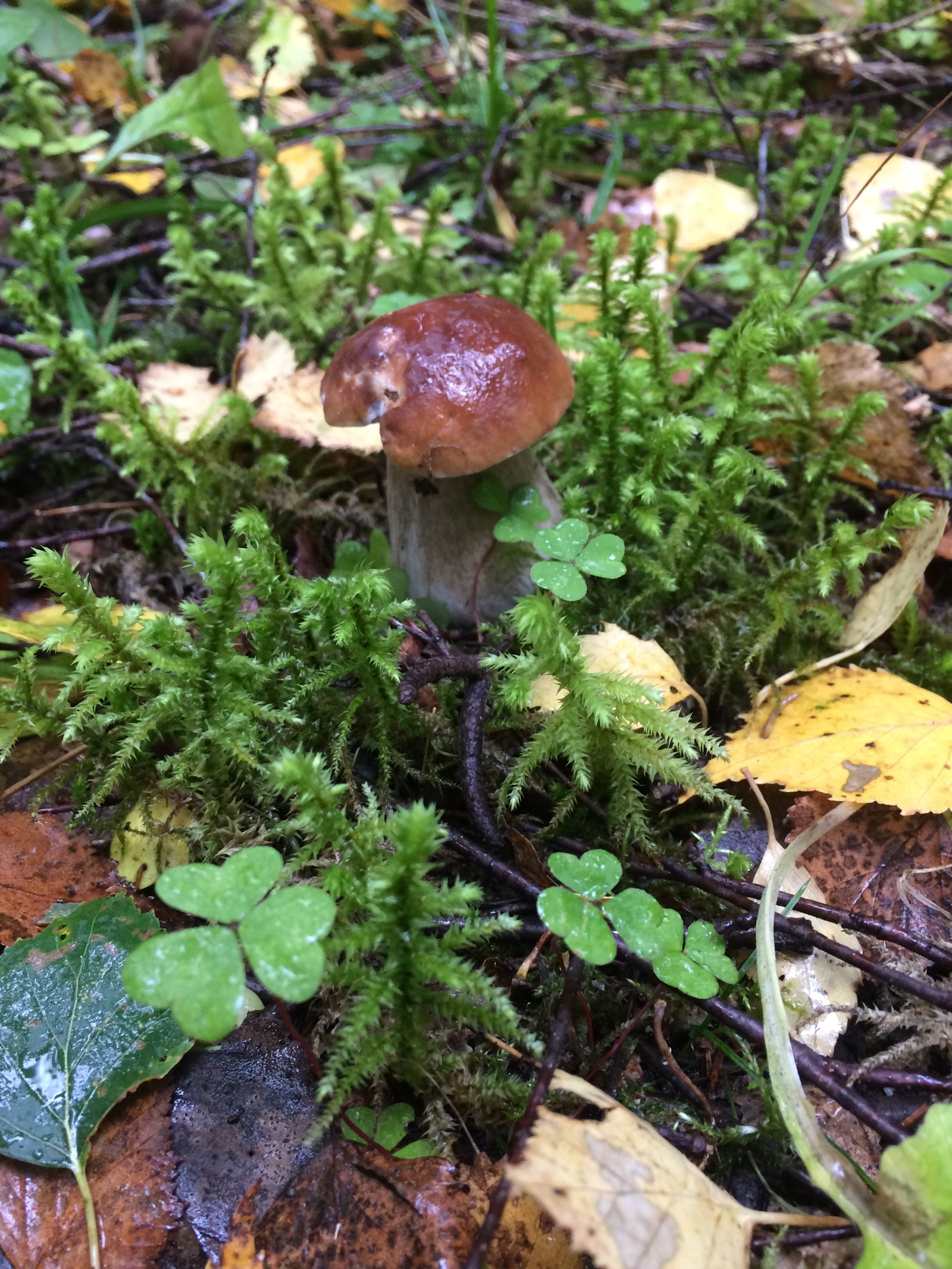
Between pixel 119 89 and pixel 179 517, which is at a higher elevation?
pixel 119 89

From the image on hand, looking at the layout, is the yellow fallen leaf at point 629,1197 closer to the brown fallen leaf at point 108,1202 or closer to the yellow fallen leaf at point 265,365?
the brown fallen leaf at point 108,1202

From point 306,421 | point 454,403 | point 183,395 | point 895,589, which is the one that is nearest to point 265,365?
point 183,395

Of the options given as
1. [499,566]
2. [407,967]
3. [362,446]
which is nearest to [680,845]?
[407,967]

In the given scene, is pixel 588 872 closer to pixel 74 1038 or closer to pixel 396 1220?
pixel 396 1220

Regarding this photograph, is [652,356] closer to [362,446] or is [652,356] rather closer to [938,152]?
[362,446]

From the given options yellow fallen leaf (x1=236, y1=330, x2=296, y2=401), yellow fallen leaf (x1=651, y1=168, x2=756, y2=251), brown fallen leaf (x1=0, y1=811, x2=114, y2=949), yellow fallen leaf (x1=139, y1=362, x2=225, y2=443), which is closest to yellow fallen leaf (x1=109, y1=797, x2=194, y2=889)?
brown fallen leaf (x1=0, y1=811, x2=114, y2=949)

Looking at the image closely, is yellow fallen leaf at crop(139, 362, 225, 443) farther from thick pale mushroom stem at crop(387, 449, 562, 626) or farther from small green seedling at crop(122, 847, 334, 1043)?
small green seedling at crop(122, 847, 334, 1043)

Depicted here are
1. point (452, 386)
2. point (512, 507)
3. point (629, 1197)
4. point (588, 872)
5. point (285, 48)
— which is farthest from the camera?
point (285, 48)
